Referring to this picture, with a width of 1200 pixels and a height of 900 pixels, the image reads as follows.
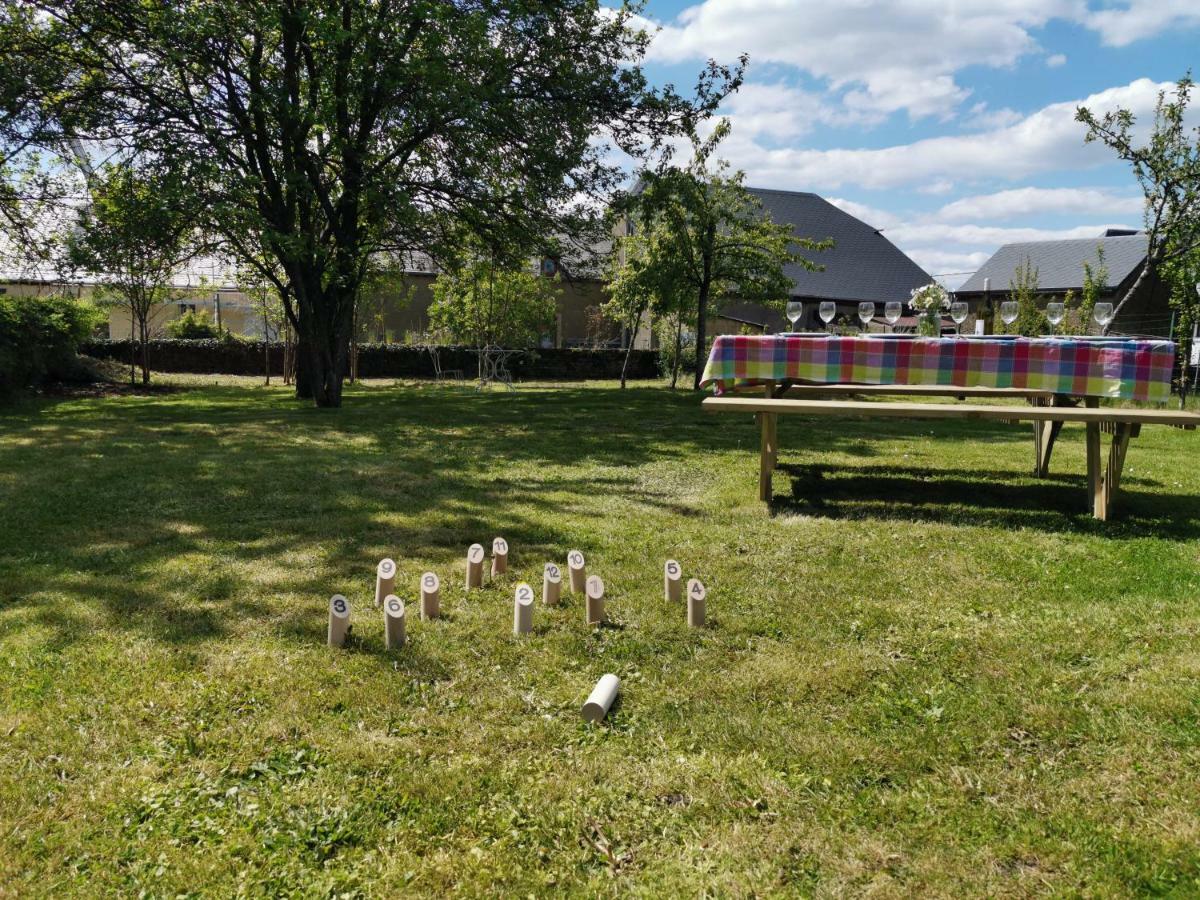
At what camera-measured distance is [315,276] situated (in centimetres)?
1339

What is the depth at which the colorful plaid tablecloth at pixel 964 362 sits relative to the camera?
5.04m

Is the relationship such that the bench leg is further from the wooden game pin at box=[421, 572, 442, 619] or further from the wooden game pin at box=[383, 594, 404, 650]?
the wooden game pin at box=[383, 594, 404, 650]

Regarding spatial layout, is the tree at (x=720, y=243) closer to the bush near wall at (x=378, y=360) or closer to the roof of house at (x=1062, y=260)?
the bush near wall at (x=378, y=360)

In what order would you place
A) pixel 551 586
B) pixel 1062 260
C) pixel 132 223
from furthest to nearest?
pixel 1062 260, pixel 132 223, pixel 551 586

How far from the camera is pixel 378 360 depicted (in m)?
27.0

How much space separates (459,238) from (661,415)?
5.77m

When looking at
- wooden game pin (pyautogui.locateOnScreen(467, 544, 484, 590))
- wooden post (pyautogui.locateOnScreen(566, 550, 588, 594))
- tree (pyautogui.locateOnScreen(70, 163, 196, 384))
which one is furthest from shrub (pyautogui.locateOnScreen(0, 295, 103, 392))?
wooden post (pyautogui.locateOnScreen(566, 550, 588, 594))

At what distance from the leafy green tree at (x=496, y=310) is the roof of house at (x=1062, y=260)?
2296 centimetres

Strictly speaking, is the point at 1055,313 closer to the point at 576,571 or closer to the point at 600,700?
the point at 576,571

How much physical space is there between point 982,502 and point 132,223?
37.9ft

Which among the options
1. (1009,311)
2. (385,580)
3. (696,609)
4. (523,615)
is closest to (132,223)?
(385,580)

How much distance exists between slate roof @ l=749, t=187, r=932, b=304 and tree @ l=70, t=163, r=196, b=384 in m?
29.7

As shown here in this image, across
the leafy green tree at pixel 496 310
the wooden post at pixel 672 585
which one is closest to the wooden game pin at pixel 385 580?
the wooden post at pixel 672 585

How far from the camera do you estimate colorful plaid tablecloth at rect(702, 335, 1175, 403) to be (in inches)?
198
